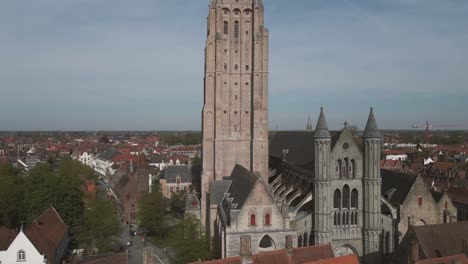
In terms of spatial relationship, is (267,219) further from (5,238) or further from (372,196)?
(5,238)

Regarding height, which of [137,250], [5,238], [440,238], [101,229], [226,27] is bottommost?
[137,250]

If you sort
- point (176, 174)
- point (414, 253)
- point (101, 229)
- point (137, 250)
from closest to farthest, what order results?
1. point (414, 253)
2. point (101, 229)
3. point (137, 250)
4. point (176, 174)

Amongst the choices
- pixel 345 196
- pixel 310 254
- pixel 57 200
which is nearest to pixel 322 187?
pixel 345 196

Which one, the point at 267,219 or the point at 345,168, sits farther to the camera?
the point at 345,168

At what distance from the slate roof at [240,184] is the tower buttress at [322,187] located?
5653 millimetres

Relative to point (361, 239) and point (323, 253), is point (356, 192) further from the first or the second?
point (323, 253)

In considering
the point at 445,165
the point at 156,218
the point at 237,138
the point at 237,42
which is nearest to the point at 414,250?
the point at 237,138

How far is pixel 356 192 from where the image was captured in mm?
42031

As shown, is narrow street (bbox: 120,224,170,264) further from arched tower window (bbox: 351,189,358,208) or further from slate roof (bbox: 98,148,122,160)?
slate roof (bbox: 98,148,122,160)

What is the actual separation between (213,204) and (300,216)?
987 centimetres

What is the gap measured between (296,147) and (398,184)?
474 inches

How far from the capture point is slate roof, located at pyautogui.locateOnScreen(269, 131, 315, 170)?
154 ft

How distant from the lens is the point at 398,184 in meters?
46.3

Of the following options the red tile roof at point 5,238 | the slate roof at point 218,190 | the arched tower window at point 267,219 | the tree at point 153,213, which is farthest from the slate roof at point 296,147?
the red tile roof at point 5,238
